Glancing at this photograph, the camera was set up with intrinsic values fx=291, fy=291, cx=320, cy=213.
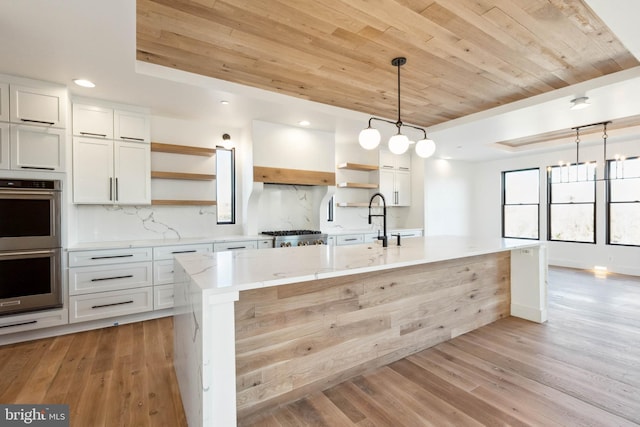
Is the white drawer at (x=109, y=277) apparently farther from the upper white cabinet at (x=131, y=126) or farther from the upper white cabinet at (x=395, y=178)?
the upper white cabinet at (x=395, y=178)

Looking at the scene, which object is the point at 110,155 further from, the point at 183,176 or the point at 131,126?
the point at 183,176

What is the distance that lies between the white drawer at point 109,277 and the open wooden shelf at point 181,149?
1479 millimetres

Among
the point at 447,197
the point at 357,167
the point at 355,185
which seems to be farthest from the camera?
the point at 447,197

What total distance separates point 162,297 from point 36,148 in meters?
1.93

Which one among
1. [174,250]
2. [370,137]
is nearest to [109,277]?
[174,250]

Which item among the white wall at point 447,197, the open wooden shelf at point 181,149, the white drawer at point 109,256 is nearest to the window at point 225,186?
the open wooden shelf at point 181,149

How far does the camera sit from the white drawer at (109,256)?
2.97 meters

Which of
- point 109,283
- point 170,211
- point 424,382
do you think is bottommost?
point 424,382

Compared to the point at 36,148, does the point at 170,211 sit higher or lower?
lower

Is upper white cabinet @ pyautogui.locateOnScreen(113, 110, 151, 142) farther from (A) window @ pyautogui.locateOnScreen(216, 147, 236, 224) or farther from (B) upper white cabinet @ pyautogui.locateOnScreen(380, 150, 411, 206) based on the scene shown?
(B) upper white cabinet @ pyautogui.locateOnScreen(380, 150, 411, 206)

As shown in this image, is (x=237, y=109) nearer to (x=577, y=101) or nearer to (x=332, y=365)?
(x=332, y=365)

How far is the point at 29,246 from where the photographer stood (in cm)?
275

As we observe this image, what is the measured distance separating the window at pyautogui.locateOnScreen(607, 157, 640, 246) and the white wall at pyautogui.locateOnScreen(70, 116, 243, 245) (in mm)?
6895

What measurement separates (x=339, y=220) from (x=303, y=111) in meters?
2.43
